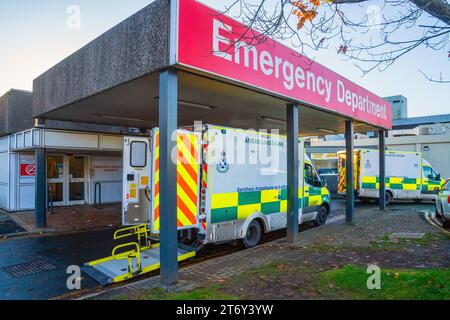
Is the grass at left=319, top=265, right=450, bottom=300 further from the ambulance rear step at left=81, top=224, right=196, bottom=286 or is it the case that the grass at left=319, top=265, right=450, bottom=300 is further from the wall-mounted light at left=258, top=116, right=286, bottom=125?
the wall-mounted light at left=258, top=116, right=286, bottom=125

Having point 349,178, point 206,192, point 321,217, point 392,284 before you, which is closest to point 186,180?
point 206,192

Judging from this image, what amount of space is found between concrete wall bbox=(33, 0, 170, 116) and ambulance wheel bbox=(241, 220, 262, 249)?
396cm

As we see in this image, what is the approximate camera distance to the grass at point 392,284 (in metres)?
3.85

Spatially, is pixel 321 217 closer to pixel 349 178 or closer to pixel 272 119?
pixel 349 178

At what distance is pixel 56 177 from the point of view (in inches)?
504

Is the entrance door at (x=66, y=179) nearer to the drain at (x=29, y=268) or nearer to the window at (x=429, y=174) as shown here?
the drain at (x=29, y=268)

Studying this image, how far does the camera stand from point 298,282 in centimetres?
456

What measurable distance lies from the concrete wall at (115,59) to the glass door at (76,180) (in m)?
5.57

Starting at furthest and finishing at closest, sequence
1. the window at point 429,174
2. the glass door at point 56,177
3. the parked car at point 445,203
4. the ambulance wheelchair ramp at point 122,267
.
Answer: the window at point 429,174
the glass door at point 56,177
the parked car at point 445,203
the ambulance wheelchair ramp at point 122,267

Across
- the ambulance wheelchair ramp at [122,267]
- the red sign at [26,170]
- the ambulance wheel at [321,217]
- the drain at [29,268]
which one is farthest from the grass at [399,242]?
the red sign at [26,170]

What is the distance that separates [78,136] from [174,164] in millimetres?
6917

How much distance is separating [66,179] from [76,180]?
0.42 meters

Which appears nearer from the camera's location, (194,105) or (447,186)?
(194,105)
